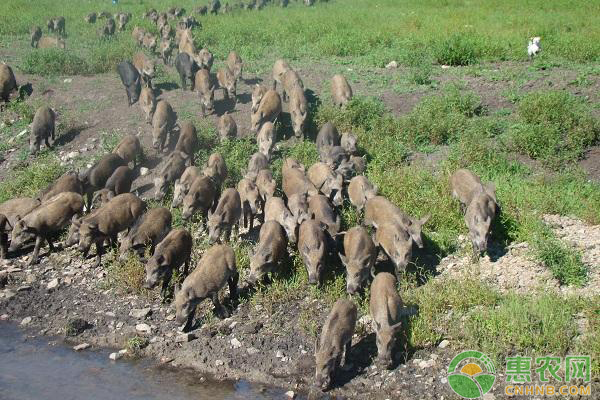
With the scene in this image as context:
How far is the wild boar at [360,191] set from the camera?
10.5 m

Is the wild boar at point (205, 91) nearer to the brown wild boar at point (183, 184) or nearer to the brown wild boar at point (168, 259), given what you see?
the brown wild boar at point (183, 184)

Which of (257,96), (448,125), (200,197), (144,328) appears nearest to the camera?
(144,328)

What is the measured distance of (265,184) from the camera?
11102 mm

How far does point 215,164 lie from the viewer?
11.8 metres

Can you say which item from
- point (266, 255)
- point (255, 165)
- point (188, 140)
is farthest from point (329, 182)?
point (188, 140)

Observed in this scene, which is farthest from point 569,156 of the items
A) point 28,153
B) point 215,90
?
point 28,153

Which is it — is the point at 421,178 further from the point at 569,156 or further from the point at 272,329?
the point at 272,329

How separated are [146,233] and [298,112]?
4601 mm

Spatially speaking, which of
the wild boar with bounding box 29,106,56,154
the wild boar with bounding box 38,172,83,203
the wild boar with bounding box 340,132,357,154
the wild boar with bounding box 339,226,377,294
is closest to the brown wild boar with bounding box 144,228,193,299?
the wild boar with bounding box 339,226,377,294

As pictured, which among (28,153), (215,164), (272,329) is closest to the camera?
(272,329)

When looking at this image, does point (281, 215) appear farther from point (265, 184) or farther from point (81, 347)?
point (81, 347)

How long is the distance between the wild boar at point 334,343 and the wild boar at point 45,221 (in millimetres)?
4786

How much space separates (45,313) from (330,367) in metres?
3.99

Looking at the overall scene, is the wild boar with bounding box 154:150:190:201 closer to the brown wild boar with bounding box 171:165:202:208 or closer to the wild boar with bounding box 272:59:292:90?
the brown wild boar with bounding box 171:165:202:208
